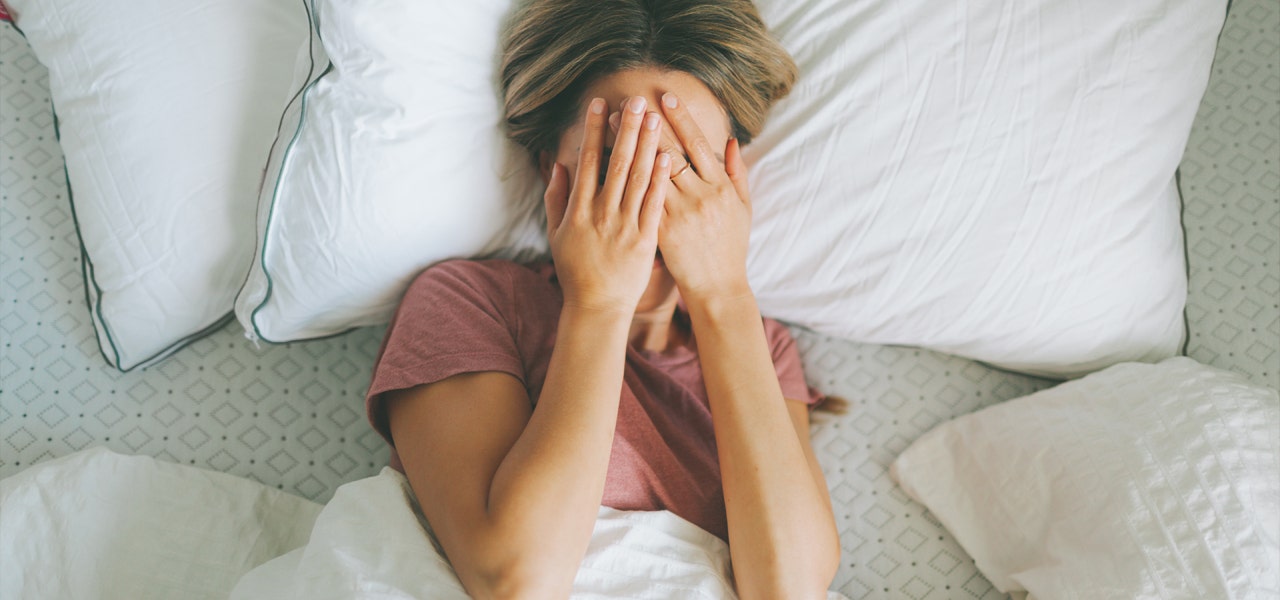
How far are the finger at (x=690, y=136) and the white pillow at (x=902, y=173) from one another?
6.1 inches

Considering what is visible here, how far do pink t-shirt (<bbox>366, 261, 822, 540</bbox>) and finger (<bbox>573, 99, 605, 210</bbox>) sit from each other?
0.17 metres

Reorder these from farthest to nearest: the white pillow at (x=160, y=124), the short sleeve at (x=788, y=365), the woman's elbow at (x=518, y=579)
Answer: the short sleeve at (x=788, y=365) → the white pillow at (x=160, y=124) → the woman's elbow at (x=518, y=579)

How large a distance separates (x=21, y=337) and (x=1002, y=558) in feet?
4.31

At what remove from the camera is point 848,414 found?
1.19m

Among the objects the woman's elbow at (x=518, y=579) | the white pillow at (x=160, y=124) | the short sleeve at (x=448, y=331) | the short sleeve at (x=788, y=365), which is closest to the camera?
the woman's elbow at (x=518, y=579)

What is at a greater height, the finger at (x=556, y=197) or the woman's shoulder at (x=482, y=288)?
the finger at (x=556, y=197)

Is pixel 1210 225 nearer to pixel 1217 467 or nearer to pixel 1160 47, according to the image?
pixel 1160 47

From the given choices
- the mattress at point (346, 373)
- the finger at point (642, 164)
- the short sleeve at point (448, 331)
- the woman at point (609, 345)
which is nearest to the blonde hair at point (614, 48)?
the woman at point (609, 345)

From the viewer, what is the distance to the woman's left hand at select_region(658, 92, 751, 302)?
966 millimetres

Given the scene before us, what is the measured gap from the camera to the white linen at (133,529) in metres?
0.91

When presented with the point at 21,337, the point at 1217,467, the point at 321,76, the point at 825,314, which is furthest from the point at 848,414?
the point at 21,337

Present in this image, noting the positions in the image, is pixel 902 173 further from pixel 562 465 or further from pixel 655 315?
pixel 562 465

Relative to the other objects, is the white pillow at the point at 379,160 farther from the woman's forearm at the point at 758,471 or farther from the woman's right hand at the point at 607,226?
the woman's forearm at the point at 758,471

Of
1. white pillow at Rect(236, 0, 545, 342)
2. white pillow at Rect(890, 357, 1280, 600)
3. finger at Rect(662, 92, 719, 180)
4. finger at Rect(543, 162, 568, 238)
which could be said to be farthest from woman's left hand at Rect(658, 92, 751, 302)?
white pillow at Rect(890, 357, 1280, 600)
